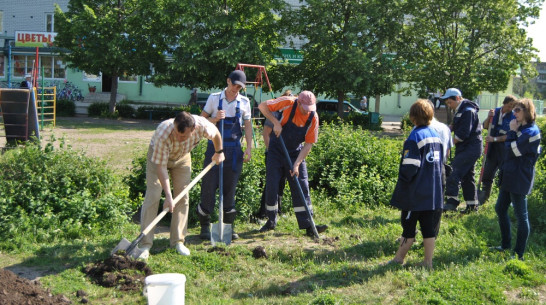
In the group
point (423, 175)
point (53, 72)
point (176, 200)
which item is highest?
point (53, 72)

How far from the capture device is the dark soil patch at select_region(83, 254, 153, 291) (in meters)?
4.67

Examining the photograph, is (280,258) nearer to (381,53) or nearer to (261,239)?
(261,239)

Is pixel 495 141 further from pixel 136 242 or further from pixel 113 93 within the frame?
pixel 113 93

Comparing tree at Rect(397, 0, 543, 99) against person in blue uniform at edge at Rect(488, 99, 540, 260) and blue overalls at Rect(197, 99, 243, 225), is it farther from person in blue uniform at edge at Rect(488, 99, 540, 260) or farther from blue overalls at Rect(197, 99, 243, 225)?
blue overalls at Rect(197, 99, 243, 225)

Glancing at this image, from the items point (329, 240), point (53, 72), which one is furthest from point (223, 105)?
point (53, 72)

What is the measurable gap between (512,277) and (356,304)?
1.81 metres

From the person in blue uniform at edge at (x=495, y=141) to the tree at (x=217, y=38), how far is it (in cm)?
1610

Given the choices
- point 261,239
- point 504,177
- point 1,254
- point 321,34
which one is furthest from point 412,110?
point 321,34

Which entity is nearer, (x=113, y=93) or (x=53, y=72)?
(x=113, y=93)

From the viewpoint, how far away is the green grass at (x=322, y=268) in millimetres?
4656

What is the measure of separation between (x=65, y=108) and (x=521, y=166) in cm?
2605

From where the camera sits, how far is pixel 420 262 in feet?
18.4

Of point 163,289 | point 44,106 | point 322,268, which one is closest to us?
point 163,289

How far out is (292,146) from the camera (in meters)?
6.48
